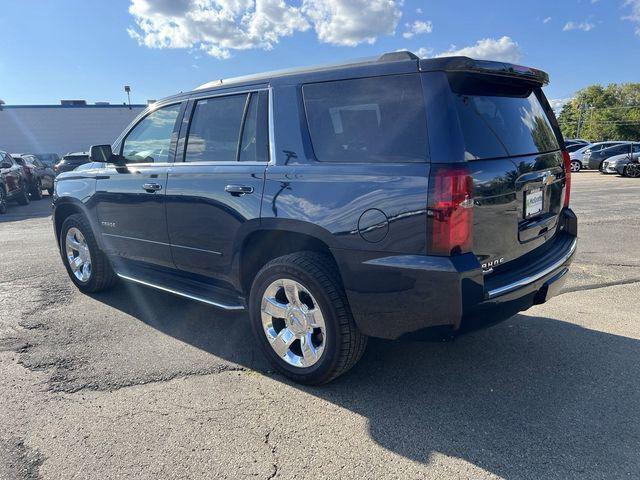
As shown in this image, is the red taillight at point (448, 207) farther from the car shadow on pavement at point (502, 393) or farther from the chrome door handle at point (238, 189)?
the chrome door handle at point (238, 189)

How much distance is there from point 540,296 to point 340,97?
179cm

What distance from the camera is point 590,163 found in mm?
24469

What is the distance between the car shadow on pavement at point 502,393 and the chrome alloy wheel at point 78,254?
4.37ft

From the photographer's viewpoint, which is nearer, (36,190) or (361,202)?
(361,202)

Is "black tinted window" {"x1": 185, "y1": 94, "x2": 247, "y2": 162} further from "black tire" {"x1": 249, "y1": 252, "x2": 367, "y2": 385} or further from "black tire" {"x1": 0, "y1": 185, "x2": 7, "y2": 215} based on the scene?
"black tire" {"x1": 0, "y1": 185, "x2": 7, "y2": 215}

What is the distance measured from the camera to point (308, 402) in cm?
293

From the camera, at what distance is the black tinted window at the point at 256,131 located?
10.6ft

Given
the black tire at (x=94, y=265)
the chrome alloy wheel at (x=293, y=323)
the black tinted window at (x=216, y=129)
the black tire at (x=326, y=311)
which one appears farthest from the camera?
the black tire at (x=94, y=265)

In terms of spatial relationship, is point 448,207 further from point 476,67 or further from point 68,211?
point 68,211

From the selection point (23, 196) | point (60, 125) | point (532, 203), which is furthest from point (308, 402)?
point (60, 125)

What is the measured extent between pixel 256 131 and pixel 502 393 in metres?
2.38

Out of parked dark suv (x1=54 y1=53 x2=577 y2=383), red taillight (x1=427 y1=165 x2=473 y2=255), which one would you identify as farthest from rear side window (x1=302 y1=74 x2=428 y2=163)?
red taillight (x1=427 y1=165 x2=473 y2=255)

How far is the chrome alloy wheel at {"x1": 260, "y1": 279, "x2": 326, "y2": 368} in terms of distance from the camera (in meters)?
3.00

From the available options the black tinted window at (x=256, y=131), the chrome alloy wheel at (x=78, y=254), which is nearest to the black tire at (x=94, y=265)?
the chrome alloy wheel at (x=78, y=254)
